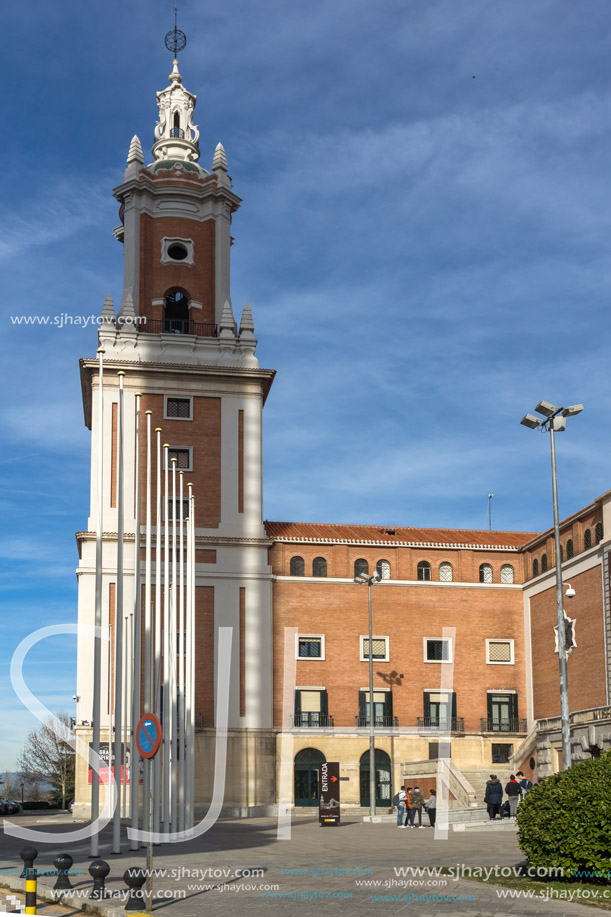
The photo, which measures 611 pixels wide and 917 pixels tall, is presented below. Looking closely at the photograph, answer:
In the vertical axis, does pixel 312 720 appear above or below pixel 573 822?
below

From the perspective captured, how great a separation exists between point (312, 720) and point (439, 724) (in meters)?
6.53

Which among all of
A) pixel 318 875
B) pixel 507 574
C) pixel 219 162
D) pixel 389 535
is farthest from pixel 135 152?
pixel 318 875

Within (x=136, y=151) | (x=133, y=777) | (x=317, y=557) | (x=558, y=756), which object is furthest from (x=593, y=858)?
(x=136, y=151)

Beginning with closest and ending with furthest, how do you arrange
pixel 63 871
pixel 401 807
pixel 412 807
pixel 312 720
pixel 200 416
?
pixel 63 871, pixel 412 807, pixel 401 807, pixel 312 720, pixel 200 416

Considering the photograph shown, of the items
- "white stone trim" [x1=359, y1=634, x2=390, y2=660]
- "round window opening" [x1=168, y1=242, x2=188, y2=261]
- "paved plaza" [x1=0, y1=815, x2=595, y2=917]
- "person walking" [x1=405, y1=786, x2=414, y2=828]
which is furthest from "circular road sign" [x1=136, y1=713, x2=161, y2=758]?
"round window opening" [x1=168, y1=242, x2=188, y2=261]

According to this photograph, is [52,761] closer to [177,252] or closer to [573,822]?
[177,252]

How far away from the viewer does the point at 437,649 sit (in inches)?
2199

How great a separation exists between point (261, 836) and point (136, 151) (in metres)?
39.9

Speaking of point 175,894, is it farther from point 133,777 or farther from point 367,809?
point 367,809

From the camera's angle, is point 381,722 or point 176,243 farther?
point 176,243

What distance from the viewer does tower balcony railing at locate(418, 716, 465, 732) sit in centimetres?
5406

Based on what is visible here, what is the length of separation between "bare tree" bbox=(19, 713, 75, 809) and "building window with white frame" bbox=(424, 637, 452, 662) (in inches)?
1306

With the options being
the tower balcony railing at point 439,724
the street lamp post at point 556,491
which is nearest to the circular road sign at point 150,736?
the street lamp post at point 556,491

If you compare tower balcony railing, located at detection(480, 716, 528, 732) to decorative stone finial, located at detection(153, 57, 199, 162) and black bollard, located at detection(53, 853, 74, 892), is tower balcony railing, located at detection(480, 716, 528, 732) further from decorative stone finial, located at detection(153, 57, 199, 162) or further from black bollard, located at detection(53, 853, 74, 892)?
black bollard, located at detection(53, 853, 74, 892)
